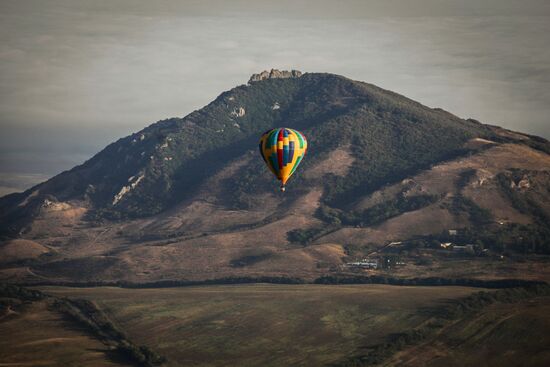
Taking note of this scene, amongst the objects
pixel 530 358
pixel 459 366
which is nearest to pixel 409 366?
pixel 459 366

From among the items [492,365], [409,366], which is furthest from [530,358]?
[409,366]

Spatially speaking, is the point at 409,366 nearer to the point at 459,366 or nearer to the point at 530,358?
the point at 459,366

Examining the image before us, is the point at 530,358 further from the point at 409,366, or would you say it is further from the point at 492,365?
the point at 409,366
